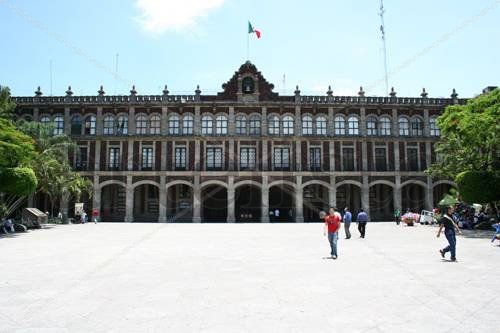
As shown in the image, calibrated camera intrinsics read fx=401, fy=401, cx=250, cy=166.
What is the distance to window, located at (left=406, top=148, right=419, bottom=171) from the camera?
1626 inches

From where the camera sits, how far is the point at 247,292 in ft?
26.5

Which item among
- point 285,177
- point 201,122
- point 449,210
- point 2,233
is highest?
point 201,122

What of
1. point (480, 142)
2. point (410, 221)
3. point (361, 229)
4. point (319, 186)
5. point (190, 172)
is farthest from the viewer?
point (319, 186)

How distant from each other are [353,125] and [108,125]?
25.4 metres

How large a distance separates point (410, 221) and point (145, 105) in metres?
27.3

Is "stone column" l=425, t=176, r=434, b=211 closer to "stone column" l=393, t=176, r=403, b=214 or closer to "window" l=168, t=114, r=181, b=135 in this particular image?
"stone column" l=393, t=176, r=403, b=214

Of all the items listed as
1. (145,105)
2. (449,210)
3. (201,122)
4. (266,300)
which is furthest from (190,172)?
(266,300)

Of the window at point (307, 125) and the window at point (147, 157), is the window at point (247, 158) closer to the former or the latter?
the window at point (307, 125)

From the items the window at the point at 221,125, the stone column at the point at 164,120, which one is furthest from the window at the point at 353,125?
the stone column at the point at 164,120

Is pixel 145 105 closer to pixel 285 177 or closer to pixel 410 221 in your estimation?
pixel 285 177

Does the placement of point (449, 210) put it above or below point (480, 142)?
below

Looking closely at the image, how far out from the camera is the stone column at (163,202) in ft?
129

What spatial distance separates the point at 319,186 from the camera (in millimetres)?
42594

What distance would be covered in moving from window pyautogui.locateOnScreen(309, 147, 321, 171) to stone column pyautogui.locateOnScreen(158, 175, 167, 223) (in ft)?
48.5
